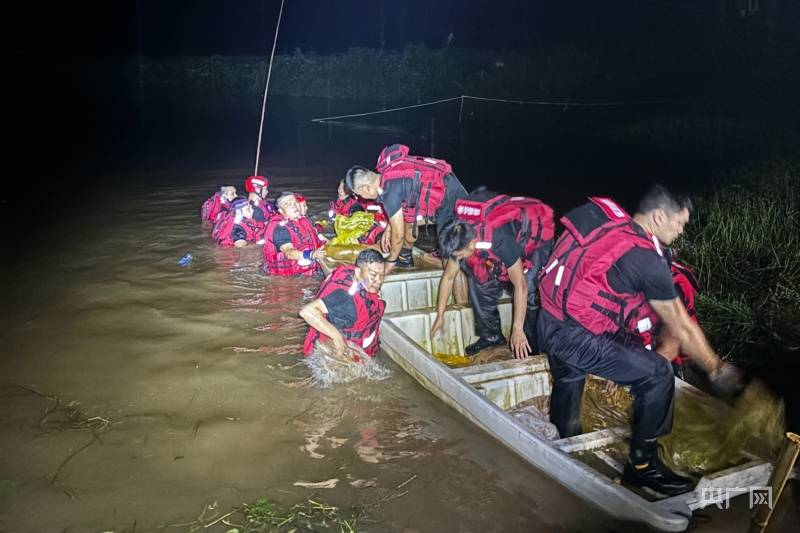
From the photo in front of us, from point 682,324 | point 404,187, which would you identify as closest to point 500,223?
point 682,324

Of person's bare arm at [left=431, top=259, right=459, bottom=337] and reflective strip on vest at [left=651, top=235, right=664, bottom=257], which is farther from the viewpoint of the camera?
person's bare arm at [left=431, top=259, right=459, bottom=337]

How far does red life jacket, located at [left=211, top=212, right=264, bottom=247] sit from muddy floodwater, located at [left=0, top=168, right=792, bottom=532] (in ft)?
6.51

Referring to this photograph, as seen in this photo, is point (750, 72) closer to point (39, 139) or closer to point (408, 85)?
point (408, 85)

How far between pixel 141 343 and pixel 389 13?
43.9 meters

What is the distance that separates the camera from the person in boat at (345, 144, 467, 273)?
22.8ft

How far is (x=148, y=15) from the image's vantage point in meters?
55.8

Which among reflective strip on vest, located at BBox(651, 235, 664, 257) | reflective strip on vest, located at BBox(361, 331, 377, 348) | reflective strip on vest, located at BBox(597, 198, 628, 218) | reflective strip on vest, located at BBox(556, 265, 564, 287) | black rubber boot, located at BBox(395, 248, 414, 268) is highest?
reflective strip on vest, located at BBox(597, 198, 628, 218)

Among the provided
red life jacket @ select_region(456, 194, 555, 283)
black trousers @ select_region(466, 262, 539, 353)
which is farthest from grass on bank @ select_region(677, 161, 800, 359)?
red life jacket @ select_region(456, 194, 555, 283)

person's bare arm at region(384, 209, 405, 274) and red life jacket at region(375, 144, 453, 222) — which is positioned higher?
red life jacket at region(375, 144, 453, 222)

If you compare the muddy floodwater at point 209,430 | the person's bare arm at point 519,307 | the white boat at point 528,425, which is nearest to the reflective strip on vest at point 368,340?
the white boat at point 528,425

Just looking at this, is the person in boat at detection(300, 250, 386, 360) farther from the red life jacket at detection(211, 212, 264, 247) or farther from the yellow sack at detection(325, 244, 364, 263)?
the red life jacket at detection(211, 212, 264, 247)

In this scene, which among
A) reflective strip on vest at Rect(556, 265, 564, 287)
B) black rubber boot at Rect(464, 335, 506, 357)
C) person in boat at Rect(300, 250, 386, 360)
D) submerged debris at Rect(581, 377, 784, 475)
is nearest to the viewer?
reflective strip on vest at Rect(556, 265, 564, 287)

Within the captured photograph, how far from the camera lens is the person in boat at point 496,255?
17.1 ft

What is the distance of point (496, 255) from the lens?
521 cm
